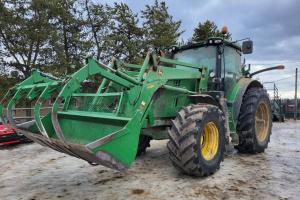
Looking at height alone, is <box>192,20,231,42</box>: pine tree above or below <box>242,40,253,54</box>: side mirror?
above

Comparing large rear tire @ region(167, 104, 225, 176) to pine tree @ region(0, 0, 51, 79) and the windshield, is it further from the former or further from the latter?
pine tree @ region(0, 0, 51, 79)

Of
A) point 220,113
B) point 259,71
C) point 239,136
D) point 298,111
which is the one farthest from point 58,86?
point 298,111

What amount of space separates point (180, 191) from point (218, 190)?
1.84 feet

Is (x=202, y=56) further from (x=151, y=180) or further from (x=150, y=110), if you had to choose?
(x=151, y=180)

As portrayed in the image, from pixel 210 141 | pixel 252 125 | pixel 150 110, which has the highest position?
pixel 150 110

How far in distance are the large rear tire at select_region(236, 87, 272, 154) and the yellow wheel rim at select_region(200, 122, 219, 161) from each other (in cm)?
146

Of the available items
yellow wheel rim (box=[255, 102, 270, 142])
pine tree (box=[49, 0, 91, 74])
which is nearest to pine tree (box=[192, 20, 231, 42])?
pine tree (box=[49, 0, 91, 74])

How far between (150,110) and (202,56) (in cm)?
230

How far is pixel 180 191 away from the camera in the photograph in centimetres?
522

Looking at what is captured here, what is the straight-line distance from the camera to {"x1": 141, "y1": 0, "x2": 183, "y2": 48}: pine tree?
27391mm

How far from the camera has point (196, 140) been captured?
559 centimetres

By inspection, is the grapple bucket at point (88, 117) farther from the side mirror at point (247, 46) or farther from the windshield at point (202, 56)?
the side mirror at point (247, 46)

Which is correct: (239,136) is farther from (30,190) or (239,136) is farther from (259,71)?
(30,190)

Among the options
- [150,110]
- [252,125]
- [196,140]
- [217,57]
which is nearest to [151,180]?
[196,140]
